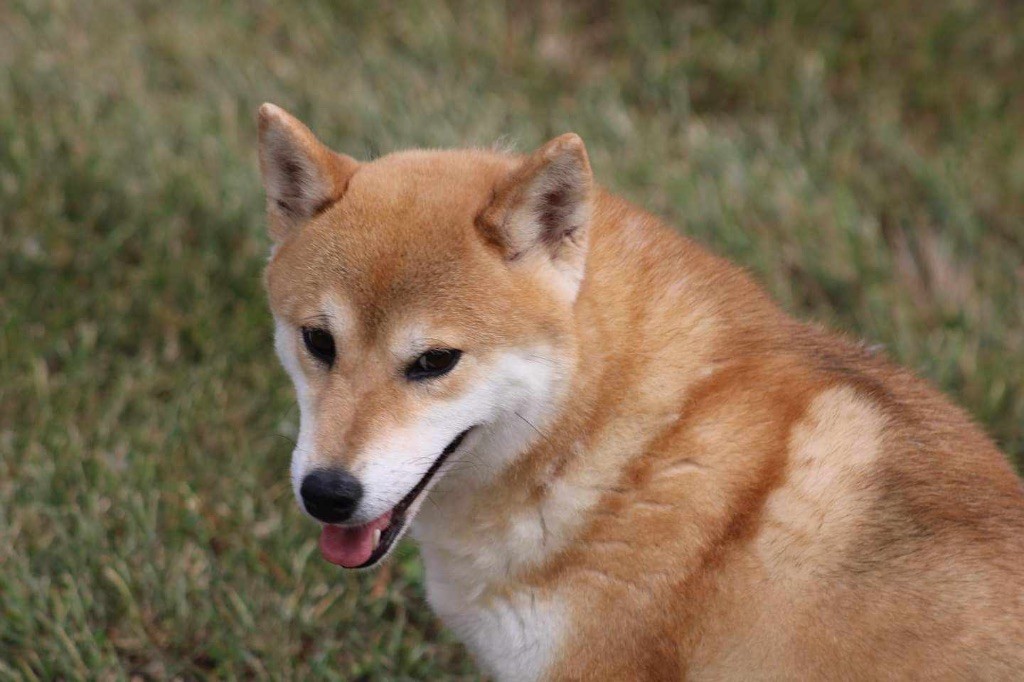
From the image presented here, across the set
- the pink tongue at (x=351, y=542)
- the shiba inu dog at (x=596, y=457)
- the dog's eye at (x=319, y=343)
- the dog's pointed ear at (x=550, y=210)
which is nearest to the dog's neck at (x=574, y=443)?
the shiba inu dog at (x=596, y=457)

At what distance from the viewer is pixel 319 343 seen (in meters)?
3.04

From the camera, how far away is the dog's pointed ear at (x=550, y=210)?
2.91 metres

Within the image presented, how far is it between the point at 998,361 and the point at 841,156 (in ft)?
5.83

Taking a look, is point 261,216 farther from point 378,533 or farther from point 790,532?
point 790,532

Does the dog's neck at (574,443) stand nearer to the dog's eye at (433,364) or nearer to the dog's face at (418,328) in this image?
the dog's face at (418,328)

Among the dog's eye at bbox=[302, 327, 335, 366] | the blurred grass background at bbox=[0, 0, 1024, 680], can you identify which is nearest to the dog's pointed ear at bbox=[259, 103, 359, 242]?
the dog's eye at bbox=[302, 327, 335, 366]

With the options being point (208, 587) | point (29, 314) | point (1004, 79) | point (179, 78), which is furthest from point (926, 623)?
point (179, 78)

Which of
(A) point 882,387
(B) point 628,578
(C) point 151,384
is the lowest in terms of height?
(C) point 151,384

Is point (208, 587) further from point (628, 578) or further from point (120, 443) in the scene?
point (628, 578)

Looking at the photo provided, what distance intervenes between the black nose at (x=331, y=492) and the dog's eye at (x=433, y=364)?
32 cm

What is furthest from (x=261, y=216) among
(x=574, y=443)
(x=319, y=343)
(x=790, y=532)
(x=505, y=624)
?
(x=790, y=532)

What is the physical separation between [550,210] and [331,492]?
0.92m

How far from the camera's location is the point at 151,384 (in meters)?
→ 5.00

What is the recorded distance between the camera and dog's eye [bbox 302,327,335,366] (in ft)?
9.91
